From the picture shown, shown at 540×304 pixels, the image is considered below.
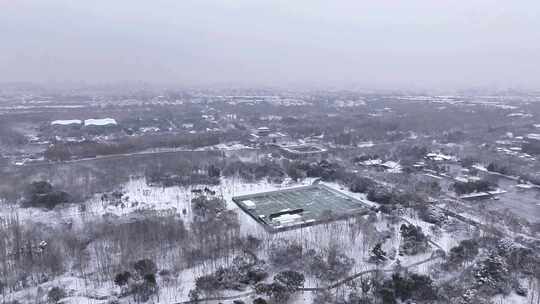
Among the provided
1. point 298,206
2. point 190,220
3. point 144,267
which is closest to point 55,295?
point 144,267

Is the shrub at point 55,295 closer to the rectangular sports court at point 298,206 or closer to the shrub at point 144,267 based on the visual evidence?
the shrub at point 144,267

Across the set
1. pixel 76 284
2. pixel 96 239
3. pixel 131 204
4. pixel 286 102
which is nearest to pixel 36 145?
pixel 131 204

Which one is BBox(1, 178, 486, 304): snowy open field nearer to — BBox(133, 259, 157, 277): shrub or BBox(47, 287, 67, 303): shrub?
BBox(47, 287, 67, 303): shrub

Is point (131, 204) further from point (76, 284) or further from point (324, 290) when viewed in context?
point (324, 290)

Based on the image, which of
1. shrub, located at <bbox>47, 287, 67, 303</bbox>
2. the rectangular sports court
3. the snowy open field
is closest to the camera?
shrub, located at <bbox>47, 287, 67, 303</bbox>

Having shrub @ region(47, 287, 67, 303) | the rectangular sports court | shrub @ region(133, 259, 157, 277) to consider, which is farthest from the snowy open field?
shrub @ region(133, 259, 157, 277)

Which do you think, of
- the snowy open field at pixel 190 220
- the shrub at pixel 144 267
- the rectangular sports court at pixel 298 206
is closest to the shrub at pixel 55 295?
the snowy open field at pixel 190 220

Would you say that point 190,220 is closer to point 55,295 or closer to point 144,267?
point 144,267

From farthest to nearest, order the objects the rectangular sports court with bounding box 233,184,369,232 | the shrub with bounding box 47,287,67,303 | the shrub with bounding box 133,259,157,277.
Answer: the rectangular sports court with bounding box 233,184,369,232, the shrub with bounding box 133,259,157,277, the shrub with bounding box 47,287,67,303
